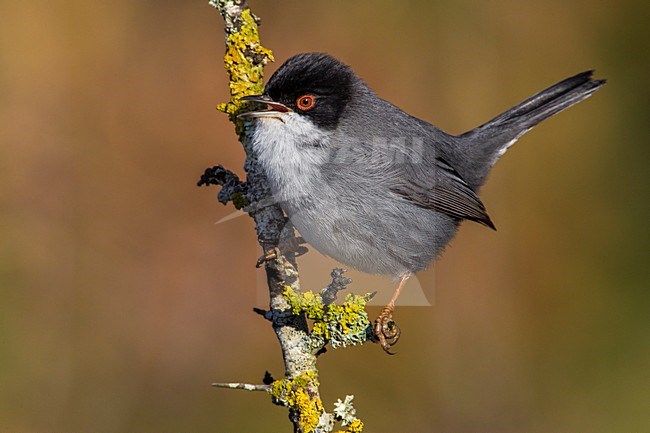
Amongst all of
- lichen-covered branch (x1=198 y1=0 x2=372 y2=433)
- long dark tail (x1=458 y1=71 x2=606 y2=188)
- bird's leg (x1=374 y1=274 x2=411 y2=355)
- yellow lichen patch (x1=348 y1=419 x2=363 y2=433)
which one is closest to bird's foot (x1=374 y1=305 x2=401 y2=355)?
bird's leg (x1=374 y1=274 x2=411 y2=355)

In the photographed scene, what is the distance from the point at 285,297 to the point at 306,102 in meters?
1.15

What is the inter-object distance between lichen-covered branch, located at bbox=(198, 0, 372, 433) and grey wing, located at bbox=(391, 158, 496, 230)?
98 centimetres

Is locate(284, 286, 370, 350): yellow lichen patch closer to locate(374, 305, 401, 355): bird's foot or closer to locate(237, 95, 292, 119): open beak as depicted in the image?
locate(374, 305, 401, 355): bird's foot

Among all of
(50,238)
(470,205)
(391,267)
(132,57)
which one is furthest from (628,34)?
(50,238)

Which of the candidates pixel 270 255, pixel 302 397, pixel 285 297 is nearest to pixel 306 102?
pixel 270 255

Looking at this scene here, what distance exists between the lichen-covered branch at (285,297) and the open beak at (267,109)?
95 millimetres

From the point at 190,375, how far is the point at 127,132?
176cm

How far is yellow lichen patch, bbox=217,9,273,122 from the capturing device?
3.24m

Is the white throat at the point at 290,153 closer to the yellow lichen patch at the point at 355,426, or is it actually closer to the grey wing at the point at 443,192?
the grey wing at the point at 443,192

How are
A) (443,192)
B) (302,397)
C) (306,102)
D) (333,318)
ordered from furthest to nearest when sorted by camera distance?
(443,192)
(306,102)
(333,318)
(302,397)

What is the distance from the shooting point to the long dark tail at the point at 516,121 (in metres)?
4.65

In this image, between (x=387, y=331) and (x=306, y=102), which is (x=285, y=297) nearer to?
(x=387, y=331)

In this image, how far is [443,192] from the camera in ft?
13.8

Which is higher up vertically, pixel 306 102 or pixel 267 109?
pixel 306 102
